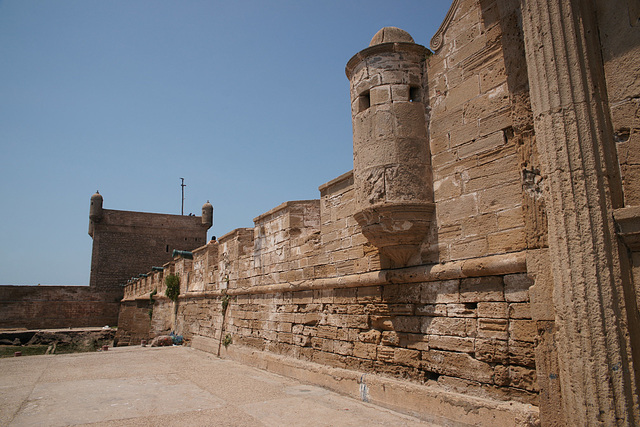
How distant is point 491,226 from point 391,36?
7.87 ft

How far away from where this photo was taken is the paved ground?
13.9ft

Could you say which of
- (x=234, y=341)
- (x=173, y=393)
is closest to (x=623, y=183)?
(x=173, y=393)

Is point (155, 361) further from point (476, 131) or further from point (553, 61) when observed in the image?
point (553, 61)

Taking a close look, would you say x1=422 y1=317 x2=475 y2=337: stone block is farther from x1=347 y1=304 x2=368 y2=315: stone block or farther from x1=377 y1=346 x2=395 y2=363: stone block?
x1=347 y1=304 x2=368 y2=315: stone block

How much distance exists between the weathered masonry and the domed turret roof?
5 cm

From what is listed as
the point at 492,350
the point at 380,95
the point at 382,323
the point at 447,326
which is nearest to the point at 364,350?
the point at 382,323

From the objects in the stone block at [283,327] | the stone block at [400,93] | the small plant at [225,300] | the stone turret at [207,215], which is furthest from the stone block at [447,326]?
the stone turret at [207,215]

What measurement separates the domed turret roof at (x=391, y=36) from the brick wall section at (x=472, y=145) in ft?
1.52

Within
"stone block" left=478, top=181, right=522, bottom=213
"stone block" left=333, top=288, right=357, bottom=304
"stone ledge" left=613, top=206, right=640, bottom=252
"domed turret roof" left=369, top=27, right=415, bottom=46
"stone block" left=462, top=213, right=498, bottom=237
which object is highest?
"domed turret roof" left=369, top=27, right=415, bottom=46

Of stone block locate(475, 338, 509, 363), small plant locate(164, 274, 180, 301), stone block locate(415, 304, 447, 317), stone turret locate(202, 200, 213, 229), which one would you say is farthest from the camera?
stone turret locate(202, 200, 213, 229)

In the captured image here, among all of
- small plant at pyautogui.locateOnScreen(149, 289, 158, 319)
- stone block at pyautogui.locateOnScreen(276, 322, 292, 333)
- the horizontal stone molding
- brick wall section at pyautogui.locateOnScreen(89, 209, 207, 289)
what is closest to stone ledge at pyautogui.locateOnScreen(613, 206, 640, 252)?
the horizontal stone molding

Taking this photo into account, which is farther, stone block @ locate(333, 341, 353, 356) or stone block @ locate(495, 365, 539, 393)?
stone block @ locate(333, 341, 353, 356)

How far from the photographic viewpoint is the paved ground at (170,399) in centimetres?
423

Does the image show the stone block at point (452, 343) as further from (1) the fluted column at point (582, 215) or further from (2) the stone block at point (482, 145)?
(2) the stone block at point (482, 145)
